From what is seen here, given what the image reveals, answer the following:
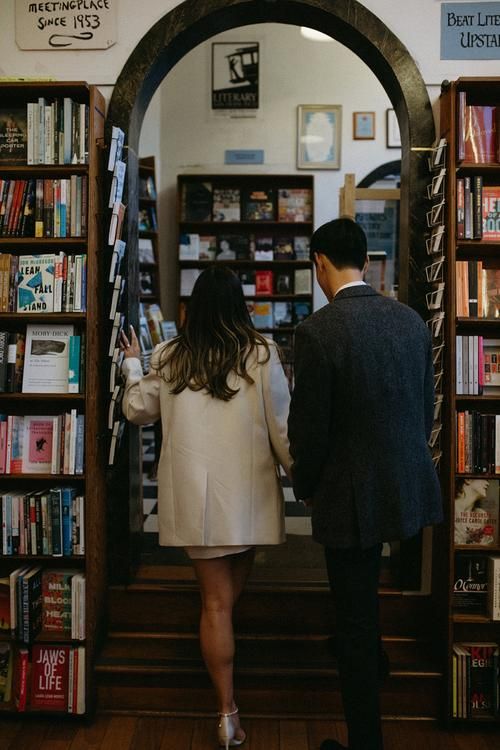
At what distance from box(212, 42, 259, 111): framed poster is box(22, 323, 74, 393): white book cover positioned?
4297 mm

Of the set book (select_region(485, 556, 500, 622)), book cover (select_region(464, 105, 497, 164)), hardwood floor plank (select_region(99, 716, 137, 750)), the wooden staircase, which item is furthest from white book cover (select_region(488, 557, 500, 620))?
book cover (select_region(464, 105, 497, 164))

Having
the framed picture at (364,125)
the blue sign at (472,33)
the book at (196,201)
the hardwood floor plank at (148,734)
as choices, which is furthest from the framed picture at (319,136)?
the hardwood floor plank at (148,734)

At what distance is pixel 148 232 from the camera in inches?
230

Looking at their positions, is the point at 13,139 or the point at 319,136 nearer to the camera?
the point at 13,139

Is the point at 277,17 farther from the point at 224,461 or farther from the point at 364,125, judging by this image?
the point at 364,125

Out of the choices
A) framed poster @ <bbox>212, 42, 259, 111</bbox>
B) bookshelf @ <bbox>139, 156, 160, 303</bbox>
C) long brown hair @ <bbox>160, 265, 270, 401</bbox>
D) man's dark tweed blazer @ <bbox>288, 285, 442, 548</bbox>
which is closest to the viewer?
man's dark tweed blazer @ <bbox>288, 285, 442, 548</bbox>

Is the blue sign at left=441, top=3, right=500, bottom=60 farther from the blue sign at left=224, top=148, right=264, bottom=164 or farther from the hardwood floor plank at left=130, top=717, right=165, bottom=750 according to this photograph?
the blue sign at left=224, top=148, right=264, bottom=164

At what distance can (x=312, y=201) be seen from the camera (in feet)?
20.0

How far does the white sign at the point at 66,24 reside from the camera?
2727 mm

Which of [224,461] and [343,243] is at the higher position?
[343,243]

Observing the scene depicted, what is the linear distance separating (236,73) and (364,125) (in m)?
1.25

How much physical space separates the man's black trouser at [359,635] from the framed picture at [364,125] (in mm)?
4983

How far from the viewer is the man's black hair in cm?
195

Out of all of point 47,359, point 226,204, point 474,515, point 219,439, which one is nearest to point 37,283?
point 47,359
